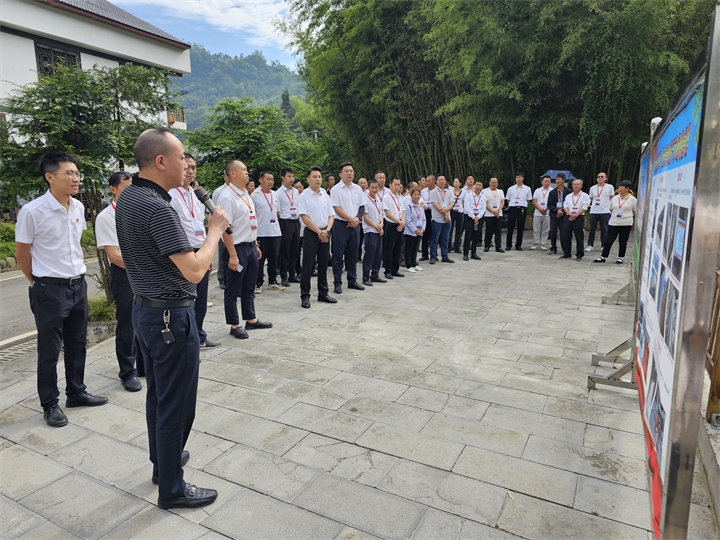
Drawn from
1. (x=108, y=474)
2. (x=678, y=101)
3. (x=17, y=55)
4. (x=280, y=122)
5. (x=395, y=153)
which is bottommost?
(x=108, y=474)

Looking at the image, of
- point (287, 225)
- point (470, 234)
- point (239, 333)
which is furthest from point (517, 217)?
point (239, 333)

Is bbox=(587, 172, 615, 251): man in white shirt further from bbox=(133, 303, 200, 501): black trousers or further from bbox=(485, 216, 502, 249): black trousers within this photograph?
bbox=(133, 303, 200, 501): black trousers

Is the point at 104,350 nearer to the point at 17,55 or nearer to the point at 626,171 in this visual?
the point at 626,171

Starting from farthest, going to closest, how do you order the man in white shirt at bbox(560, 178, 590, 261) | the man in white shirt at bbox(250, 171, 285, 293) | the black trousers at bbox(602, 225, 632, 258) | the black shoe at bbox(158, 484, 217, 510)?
the man in white shirt at bbox(560, 178, 590, 261)
the black trousers at bbox(602, 225, 632, 258)
the man in white shirt at bbox(250, 171, 285, 293)
the black shoe at bbox(158, 484, 217, 510)

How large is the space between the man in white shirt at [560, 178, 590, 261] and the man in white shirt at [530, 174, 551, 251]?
27.0 inches

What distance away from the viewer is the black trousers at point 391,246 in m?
7.13

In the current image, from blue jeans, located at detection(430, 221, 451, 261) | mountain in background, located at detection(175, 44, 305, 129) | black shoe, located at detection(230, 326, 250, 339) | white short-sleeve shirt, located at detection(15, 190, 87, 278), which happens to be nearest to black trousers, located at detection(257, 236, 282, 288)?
black shoe, located at detection(230, 326, 250, 339)

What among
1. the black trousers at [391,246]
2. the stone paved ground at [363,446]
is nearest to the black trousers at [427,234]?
the black trousers at [391,246]

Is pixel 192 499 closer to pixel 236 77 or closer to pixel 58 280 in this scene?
pixel 58 280

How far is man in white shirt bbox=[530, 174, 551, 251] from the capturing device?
9.17 meters

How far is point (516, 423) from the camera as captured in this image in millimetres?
2654

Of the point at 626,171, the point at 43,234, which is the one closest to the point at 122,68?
the point at 43,234

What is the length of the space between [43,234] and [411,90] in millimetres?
10288

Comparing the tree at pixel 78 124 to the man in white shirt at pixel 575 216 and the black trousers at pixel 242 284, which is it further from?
the man in white shirt at pixel 575 216
